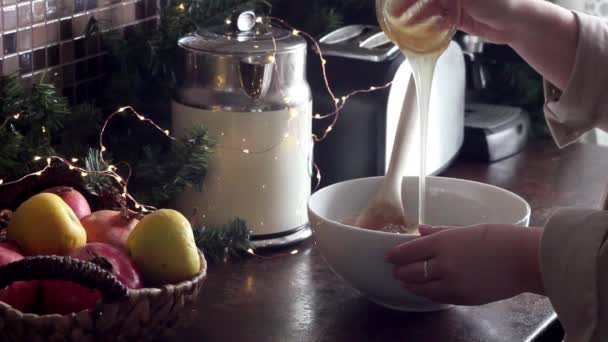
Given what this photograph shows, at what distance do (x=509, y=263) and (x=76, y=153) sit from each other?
532mm

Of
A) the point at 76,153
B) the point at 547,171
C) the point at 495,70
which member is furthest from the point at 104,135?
the point at 495,70

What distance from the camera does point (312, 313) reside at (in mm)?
1071

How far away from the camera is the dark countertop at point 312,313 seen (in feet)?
3.35

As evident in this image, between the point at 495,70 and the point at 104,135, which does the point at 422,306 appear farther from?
the point at 495,70

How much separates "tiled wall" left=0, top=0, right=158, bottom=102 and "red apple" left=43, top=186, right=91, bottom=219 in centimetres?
19

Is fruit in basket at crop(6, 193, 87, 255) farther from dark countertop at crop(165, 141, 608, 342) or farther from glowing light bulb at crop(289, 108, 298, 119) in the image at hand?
glowing light bulb at crop(289, 108, 298, 119)

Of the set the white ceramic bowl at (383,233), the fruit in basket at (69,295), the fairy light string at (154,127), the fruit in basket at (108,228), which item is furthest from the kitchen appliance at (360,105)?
the fruit in basket at (69,295)

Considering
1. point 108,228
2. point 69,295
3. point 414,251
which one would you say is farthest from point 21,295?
point 414,251

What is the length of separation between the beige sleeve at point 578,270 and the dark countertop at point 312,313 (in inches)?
5.1

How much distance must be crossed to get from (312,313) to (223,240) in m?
0.17

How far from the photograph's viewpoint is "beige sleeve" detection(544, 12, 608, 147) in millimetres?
1137

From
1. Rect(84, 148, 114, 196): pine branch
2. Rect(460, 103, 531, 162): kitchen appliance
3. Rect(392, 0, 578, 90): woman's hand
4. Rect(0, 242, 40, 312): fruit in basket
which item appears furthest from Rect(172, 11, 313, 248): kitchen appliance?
Rect(460, 103, 531, 162): kitchen appliance

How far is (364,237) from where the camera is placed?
40.3 inches

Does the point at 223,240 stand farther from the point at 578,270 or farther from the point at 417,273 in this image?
the point at 578,270
